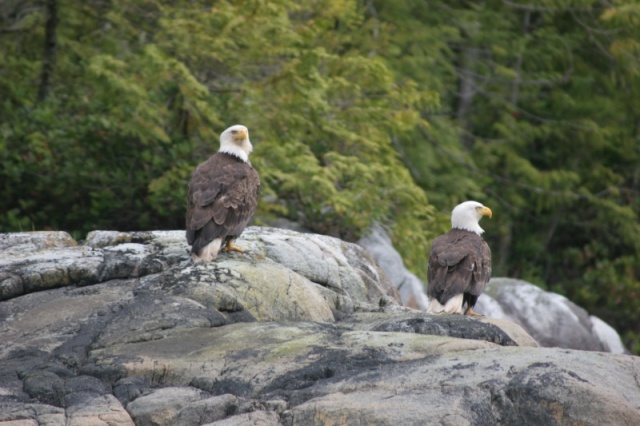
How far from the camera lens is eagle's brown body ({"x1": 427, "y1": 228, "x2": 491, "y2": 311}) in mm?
9070

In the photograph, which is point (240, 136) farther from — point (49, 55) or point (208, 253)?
point (49, 55)

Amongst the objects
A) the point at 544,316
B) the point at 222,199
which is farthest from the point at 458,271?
the point at 544,316

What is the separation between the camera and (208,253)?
829cm

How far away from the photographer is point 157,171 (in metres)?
13.5

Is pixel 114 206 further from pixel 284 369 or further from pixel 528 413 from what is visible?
pixel 528 413

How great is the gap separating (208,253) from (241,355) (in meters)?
1.99

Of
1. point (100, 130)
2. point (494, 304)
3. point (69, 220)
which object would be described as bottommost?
point (494, 304)

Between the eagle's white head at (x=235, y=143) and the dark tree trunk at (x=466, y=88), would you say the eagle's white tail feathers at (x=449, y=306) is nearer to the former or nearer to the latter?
the eagle's white head at (x=235, y=143)

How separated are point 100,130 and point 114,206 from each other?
1000 millimetres

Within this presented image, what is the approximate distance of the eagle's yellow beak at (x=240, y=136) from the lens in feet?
31.6

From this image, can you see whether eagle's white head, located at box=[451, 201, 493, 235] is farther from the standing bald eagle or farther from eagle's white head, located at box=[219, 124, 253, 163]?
eagle's white head, located at box=[219, 124, 253, 163]

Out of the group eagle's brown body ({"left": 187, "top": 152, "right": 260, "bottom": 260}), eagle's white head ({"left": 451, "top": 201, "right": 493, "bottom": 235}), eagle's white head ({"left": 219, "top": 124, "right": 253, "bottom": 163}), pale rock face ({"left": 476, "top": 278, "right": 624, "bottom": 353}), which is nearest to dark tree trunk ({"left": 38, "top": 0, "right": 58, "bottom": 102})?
eagle's white head ({"left": 219, "top": 124, "right": 253, "bottom": 163})

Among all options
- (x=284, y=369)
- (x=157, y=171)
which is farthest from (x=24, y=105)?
(x=284, y=369)

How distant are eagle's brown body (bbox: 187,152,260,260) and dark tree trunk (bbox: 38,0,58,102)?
6354 mm
